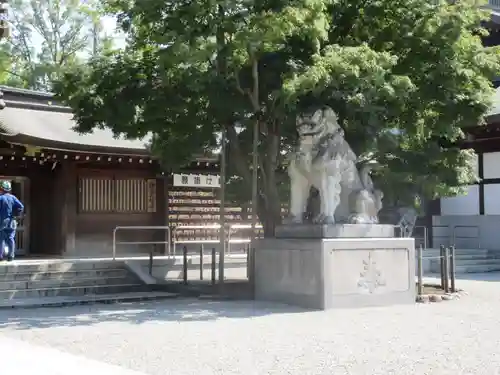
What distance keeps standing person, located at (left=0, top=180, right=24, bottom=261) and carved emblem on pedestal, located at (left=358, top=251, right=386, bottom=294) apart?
7608 mm

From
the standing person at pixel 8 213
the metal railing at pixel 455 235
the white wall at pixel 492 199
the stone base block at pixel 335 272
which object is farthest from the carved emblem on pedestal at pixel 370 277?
the metal railing at pixel 455 235

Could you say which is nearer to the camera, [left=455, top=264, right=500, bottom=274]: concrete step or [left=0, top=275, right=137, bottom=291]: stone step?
[left=0, top=275, right=137, bottom=291]: stone step

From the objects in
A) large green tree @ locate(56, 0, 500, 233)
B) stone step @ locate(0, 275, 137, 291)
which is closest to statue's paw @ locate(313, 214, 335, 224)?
large green tree @ locate(56, 0, 500, 233)

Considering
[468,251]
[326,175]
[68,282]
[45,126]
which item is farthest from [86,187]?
[468,251]

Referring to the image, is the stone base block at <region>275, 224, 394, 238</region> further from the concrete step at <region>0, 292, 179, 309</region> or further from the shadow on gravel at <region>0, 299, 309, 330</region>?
the concrete step at <region>0, 292, 179, 309</region>

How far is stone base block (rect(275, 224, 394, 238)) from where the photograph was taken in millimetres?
11766

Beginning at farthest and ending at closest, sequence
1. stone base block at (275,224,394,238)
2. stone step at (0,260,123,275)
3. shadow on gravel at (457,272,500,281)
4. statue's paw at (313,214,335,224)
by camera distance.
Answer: shadow on gravel at (457,272,500,281), stone step at (0,260,123,275), statue's paw at (313,214,335,224), stone base block at (275,224,394,238)

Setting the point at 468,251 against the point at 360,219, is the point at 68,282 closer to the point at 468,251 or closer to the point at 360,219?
the point at 360,219

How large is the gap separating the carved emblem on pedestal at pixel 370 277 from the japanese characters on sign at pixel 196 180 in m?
9.39

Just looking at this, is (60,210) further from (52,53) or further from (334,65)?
(52,53)

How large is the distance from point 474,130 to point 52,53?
917 inches

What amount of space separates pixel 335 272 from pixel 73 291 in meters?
5.55

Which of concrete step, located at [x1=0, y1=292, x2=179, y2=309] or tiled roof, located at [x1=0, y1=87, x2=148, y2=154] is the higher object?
tiled roof, located at [x1=0, y1=87, x2=148, y2=154]

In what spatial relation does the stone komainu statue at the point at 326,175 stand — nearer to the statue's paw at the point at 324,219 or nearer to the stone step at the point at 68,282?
the statue's paw at the point at 324,219
